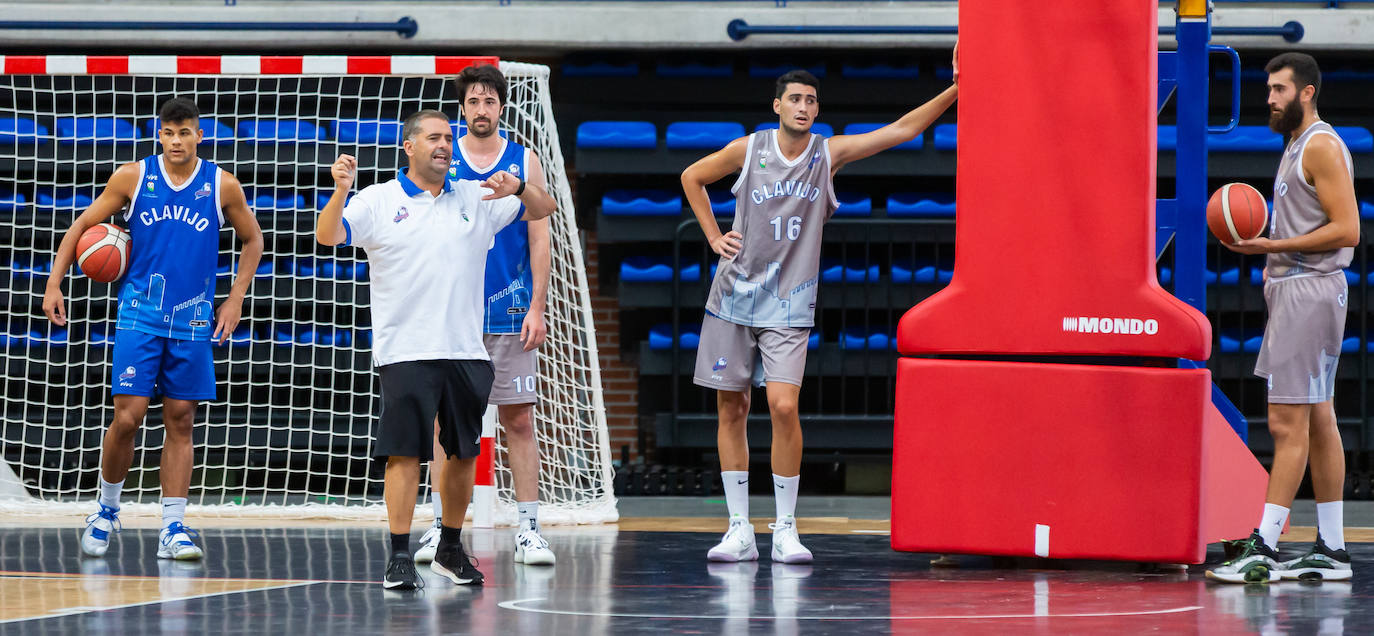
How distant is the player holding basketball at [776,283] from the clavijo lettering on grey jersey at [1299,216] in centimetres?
131

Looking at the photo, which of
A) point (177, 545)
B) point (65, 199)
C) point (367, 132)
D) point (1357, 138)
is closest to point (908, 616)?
point (177, 545)

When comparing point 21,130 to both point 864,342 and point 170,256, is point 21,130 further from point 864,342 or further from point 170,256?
point 864,342

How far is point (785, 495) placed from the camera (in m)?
5.29

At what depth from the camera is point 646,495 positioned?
8500 millimetres

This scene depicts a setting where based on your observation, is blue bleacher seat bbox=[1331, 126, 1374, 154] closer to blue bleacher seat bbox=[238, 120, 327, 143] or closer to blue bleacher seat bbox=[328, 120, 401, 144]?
blue bleacher seat bbox=[328, 120, 401, 144]

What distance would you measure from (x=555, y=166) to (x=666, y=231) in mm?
2122

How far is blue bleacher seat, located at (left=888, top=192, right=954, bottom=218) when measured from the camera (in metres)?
9.31

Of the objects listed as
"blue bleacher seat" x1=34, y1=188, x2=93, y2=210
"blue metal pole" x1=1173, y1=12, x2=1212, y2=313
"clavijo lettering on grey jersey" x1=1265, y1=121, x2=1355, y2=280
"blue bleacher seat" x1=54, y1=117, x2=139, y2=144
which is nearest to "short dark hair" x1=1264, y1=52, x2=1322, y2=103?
"clavijo lettering on grey jersey" x1=1265, y1=121, x2=1355, y2=280

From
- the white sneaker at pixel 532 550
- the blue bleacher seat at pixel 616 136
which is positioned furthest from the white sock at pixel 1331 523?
the blue bleacher seat at pixel 616 136

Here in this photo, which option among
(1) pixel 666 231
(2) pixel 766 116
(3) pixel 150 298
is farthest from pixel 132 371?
(2) pixel 766 116

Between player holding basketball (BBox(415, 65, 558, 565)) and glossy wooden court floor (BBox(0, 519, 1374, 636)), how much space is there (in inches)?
9.2

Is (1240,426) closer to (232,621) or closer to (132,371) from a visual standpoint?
(232,621)

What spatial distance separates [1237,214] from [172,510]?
3825 millimetres

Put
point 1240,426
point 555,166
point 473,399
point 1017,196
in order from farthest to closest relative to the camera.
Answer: point 555,166
point 1240,426
point 1017,196
point 473,399
